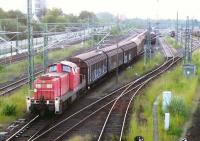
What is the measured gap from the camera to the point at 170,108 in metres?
24.0

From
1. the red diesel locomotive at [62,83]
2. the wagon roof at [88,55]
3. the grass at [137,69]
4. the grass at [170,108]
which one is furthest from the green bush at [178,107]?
the grass at [137,69]

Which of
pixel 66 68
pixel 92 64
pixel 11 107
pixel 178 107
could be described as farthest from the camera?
pixel 92 64

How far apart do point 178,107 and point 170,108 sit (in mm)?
507

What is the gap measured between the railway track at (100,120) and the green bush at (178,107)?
8.45 feet

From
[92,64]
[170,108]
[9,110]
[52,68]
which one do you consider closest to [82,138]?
[9,110]

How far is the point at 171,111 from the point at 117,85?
499 inches

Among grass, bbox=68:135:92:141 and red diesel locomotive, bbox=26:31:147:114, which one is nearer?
grass, bbox=68:135:92:141

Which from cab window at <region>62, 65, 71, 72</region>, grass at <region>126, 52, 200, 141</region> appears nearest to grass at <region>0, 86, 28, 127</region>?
cab window at <region>62, 65, 71, 72</region>

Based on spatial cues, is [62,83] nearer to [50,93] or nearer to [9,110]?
[50,93]

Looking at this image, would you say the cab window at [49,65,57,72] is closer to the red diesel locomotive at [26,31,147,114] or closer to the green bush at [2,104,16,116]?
the red diesel locomotive at [26,31,147,114]

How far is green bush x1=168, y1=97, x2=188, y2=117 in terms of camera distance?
929 inches

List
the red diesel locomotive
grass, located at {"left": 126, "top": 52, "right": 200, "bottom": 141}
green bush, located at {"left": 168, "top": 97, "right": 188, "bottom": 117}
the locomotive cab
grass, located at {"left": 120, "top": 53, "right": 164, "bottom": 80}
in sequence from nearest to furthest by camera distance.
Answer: grass, located at {"left": 126, "top": 52, "right": 200, "bottom": 141} → the locomotive cab → the red diesel locomotive → green bush, located at {"left": 168, "top": 97, "right": 188, "bottom": 117} → grass, located at {"left": 120, "top": 53, "right": 164, "bottom": 80}

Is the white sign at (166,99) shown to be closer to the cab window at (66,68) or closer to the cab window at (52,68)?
the cab window at (66,68)

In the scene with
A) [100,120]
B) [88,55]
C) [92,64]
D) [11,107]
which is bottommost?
[100,120]
